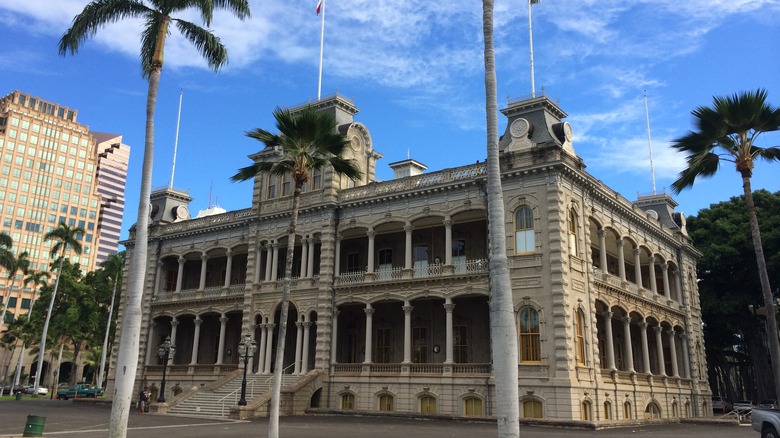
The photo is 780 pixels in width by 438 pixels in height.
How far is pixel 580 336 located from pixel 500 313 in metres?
19.9

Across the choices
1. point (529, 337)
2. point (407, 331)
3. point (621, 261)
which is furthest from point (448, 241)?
point (621, 261)

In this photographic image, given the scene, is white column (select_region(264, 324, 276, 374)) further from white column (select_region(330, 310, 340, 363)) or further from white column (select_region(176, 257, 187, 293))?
white column (select_region(176, 257, 187, 293))

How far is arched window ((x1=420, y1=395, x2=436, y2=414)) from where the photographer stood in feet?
103

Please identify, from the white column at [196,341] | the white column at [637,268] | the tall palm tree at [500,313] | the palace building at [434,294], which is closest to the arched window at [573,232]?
the palace building at [434,294]

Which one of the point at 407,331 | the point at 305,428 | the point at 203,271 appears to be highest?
the point at 203,271

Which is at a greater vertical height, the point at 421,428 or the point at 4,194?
the point at 4,194

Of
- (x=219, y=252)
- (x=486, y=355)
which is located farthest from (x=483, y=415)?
(x=219, y=252)

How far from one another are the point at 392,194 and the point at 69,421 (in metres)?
19.3

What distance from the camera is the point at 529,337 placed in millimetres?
28922

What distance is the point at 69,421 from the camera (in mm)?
27047

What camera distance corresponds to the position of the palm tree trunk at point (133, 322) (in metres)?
14.7

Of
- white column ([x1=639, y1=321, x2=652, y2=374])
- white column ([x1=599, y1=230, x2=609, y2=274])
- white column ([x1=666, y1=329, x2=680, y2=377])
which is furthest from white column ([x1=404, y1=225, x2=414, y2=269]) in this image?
white column ([x1=666, y1=329, x2=680, y2=377])

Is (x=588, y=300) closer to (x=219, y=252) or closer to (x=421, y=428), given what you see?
(x=421, y=428)

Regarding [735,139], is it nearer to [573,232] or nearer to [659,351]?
[573,232]
